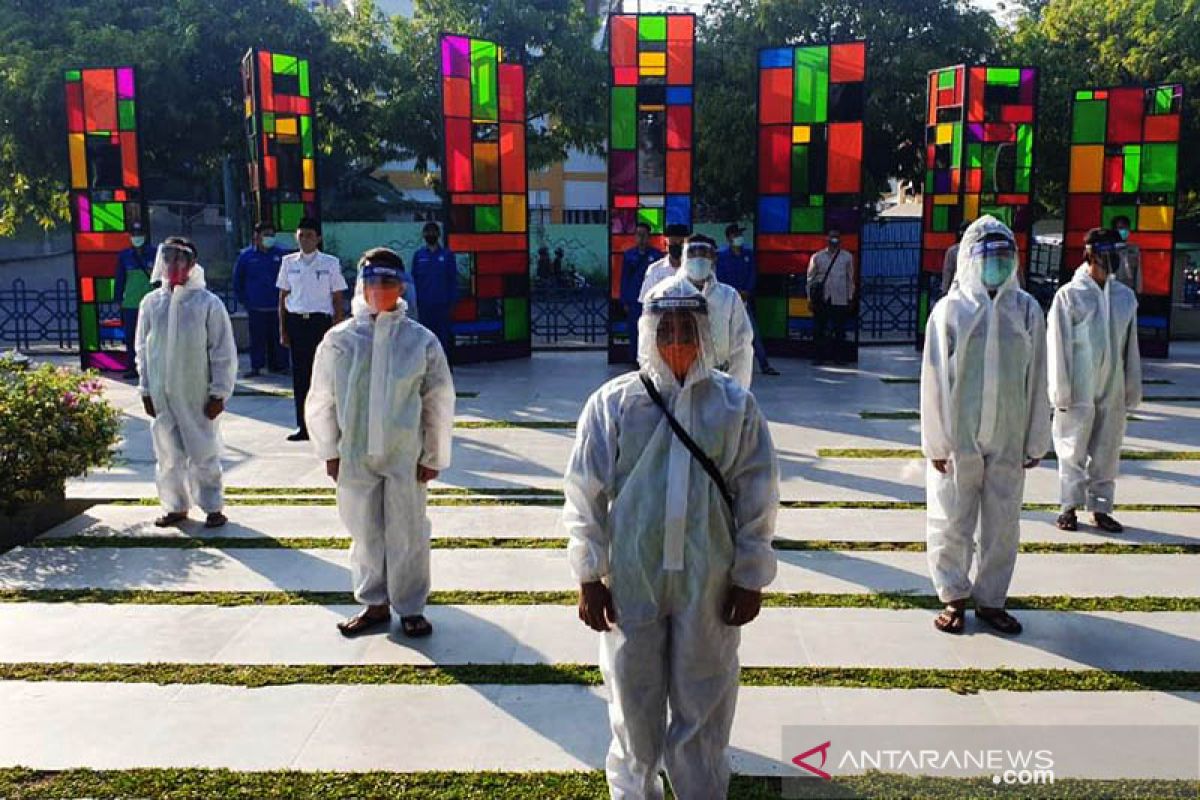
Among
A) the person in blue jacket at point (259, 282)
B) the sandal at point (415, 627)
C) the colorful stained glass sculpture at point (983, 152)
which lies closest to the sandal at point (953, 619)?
the sandal at point (415, 627)

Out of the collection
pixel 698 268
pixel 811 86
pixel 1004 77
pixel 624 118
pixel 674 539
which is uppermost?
pixel 1004 77

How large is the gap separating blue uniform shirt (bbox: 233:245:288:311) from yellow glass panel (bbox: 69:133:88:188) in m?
2.40

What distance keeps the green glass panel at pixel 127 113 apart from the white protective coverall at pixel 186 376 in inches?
297

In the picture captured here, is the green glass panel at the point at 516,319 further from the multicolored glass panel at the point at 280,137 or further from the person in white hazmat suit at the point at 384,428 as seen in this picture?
the person in white hazmat suit at the point at 384,428

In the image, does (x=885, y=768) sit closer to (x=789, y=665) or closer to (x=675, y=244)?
(x=789, y=665)

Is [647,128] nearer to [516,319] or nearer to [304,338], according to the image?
[516,319]

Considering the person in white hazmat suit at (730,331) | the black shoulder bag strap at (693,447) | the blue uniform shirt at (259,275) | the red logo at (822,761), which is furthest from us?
the blue uniform shirt at (259,275)

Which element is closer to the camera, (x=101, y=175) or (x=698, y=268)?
(x=698, y=268)

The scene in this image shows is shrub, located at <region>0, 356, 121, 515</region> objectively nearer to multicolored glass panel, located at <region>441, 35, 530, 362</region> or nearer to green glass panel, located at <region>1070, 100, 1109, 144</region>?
multicolored glass panel, located at <region>441, 35, 530, 362</region>

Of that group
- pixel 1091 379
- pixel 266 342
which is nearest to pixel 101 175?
pixel 266 342

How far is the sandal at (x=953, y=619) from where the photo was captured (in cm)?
514

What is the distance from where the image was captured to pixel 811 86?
13.9 m

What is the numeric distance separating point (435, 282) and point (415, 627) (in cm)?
797

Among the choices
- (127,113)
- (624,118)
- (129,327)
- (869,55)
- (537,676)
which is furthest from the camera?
(869,55)
